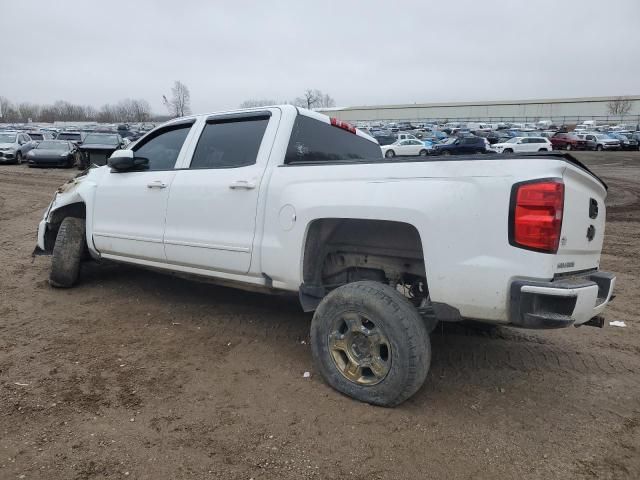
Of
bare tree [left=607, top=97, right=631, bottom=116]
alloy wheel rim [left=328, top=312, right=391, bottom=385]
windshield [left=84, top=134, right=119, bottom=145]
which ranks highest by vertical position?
bare tree [left=607, top=97, right=631, bottom=116]

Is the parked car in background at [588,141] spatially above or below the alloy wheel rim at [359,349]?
above

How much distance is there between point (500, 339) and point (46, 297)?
449cm

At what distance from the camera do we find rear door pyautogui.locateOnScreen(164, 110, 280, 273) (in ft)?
12.4

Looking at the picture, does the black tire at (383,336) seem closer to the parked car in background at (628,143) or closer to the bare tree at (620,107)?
the parked car in background at (628,143)

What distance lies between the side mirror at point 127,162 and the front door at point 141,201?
0.05 meters

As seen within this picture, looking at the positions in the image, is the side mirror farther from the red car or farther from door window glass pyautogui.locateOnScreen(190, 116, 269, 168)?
the red car

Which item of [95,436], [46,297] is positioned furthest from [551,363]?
[46,297]

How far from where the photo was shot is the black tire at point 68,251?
17.5ft

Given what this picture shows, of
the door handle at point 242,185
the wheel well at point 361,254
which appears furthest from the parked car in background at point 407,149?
the wheel well at point 361,254

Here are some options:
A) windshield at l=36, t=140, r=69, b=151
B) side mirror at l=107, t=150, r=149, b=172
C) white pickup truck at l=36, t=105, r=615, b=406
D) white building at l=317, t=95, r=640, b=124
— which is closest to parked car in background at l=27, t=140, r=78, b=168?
windshield at l=36, t=140, r=69, b=151

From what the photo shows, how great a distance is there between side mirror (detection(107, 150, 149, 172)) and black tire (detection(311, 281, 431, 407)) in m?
2.47

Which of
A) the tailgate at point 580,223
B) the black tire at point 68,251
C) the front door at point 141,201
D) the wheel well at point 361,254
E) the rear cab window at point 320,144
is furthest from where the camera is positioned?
the black tire at point 68,251

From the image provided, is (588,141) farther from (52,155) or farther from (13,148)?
(13,148)

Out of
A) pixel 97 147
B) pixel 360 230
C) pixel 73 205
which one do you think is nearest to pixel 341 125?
pixel 360 230
